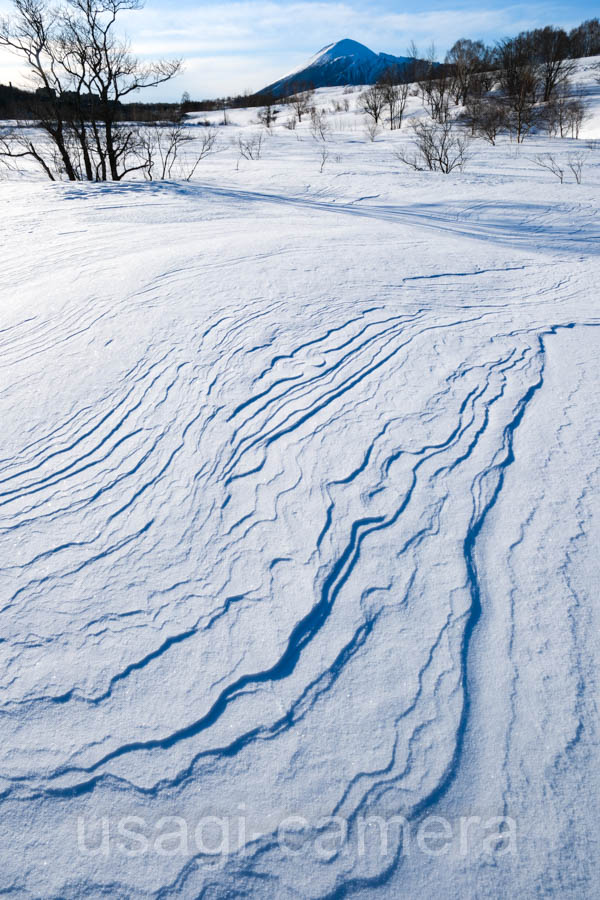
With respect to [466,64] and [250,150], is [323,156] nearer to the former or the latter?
[250,150]

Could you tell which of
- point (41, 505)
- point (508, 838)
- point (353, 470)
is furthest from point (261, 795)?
point (41, 505)

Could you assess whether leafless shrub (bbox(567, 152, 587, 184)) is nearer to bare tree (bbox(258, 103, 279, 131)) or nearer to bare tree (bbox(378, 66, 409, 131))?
bare tree (bbox(378, 66, 409, 131))

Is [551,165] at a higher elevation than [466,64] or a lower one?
lower

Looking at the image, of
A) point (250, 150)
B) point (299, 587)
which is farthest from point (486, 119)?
point (299, 587)

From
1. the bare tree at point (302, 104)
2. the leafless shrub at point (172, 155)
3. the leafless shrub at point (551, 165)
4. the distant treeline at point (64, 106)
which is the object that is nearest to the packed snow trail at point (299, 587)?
the leafless shrub at point (551, 165)

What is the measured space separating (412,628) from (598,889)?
2.91ft

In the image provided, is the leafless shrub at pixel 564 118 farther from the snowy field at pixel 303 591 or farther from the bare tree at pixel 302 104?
the snowy field at pixel 303 591

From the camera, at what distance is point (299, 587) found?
7.02 ft

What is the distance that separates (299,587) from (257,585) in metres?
0.20

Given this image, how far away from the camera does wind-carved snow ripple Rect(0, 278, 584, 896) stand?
1.58 metres

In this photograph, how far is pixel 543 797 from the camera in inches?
57.6

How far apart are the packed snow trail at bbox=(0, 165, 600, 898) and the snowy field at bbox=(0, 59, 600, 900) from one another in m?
0.01

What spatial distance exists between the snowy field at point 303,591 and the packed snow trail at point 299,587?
0.04 ft

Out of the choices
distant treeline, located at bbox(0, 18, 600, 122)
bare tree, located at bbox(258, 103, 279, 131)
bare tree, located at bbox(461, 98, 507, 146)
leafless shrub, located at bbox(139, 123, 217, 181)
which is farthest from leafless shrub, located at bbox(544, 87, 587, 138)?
leafless shrub, located at bbox(139, 123, 217, 181)
